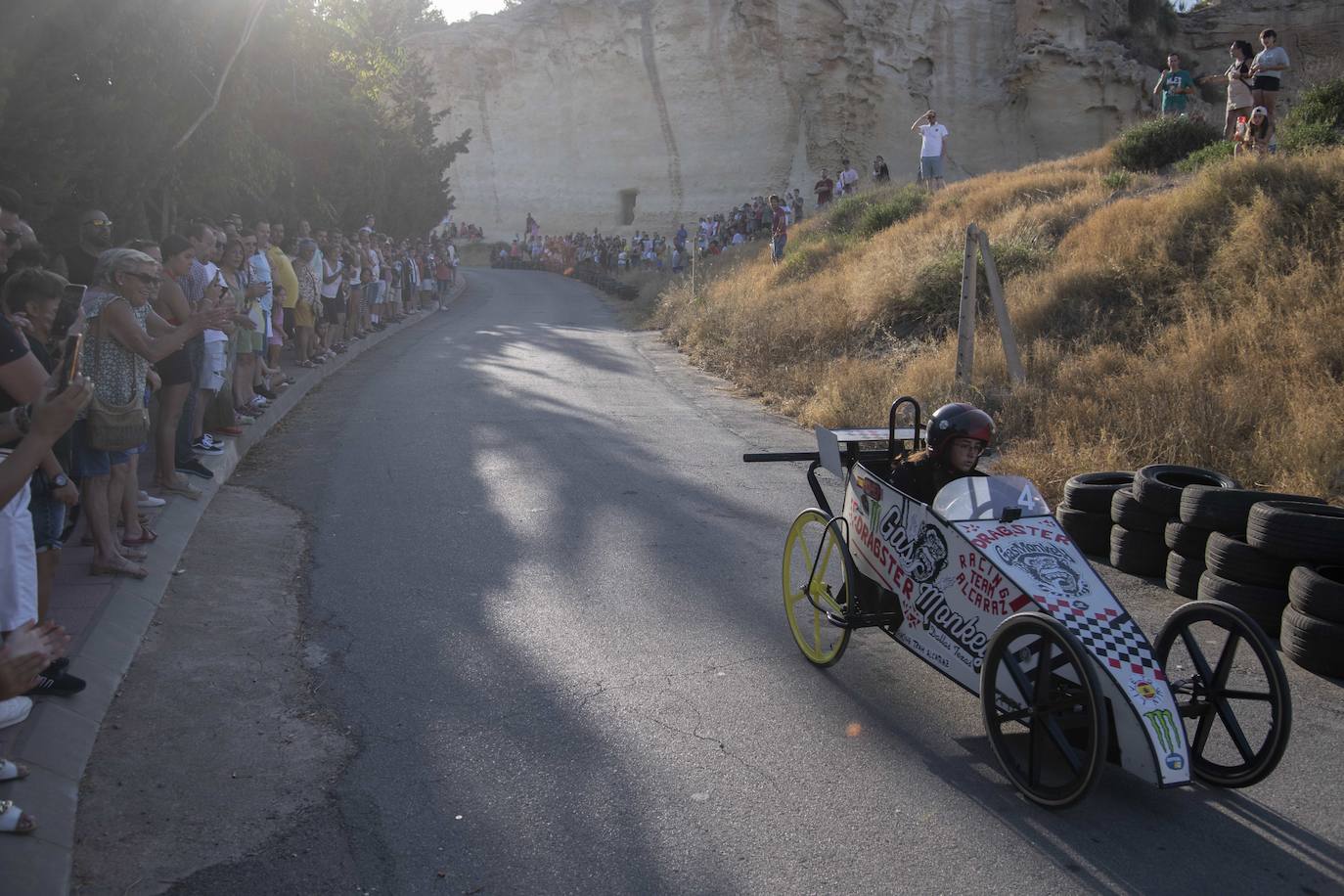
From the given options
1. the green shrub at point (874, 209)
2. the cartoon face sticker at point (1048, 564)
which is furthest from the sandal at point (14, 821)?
the green shrub at point (874, 209)

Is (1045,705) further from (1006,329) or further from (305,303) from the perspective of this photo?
(305,303)

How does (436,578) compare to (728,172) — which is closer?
(436,578)

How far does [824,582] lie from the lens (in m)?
6.11

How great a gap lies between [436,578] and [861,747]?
10.7ft

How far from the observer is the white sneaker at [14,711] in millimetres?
4457

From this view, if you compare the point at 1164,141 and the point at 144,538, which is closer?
the point at 144,538

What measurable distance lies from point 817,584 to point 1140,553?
2734mm

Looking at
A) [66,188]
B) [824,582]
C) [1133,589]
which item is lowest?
[1133,589]

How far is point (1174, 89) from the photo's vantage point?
71.5 feet

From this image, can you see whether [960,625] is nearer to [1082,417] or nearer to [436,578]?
[436,578]

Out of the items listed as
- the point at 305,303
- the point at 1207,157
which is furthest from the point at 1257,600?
the point at 1207,157

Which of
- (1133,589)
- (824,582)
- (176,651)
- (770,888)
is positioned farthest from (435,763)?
(1133,589)

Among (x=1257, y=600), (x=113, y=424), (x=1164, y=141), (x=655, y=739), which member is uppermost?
(x=1164, y=141)

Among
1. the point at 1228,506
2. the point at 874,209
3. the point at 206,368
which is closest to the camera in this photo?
the point at 1228,506
